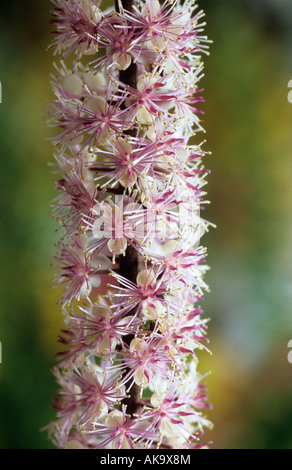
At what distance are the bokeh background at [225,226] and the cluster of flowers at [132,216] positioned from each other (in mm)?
656

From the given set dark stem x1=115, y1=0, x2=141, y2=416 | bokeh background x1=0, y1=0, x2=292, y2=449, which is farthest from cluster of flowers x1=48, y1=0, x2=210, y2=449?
bokeh background x1=0, y1=0, x2=292, y2=449

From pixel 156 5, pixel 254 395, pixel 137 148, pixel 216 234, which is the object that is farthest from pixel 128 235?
pixel 254 395

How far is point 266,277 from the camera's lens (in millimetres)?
1349

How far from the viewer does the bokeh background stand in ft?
4.12

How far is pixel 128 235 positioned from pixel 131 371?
16 centimetres

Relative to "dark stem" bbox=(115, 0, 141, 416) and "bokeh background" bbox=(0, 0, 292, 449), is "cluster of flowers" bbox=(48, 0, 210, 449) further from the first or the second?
"bokeh background" bbox=(0, 0, 292, 449)

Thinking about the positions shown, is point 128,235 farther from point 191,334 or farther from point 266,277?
point 266,277

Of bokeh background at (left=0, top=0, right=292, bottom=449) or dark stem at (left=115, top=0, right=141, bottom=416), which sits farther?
bokeh background at (left=0, top=0, right=292, bottom=449)

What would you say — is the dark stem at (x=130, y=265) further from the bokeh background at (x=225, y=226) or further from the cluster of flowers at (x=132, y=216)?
the bokeh background at (x=225, y=226)

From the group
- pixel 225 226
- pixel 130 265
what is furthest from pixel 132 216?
pixel 225 226

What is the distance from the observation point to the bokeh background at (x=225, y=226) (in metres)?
1.26

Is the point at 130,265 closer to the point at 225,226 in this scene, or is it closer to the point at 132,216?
the point at 132,216

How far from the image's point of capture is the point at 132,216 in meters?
0.56

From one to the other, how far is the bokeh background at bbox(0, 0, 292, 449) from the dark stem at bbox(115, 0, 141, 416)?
69 centimetres
